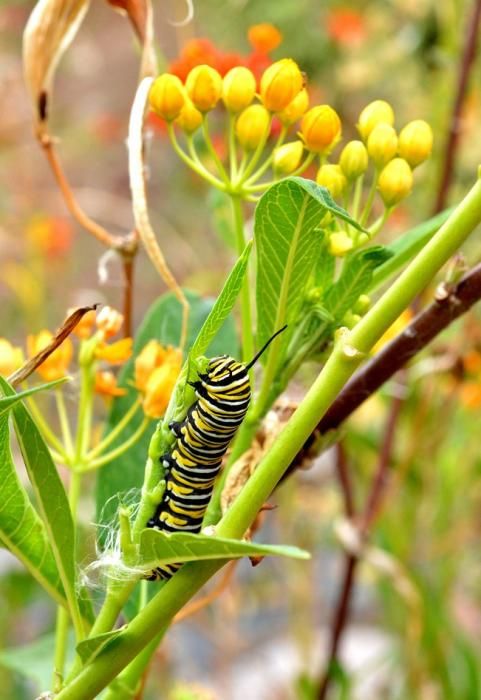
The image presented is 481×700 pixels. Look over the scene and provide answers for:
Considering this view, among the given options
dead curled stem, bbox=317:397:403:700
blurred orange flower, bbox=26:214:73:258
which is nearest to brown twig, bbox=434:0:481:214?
dead curled stem, bbox=317:397:403:700

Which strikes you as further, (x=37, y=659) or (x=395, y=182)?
(x=37, y=659)

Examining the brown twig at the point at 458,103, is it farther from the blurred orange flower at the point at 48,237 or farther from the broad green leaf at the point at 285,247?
the blurred orange flower at the point at 48,237

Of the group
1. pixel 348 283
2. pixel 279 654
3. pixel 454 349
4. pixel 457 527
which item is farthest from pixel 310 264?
pixel 279 654

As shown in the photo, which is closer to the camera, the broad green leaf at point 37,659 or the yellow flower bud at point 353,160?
the yellow flower bud at point 353,160

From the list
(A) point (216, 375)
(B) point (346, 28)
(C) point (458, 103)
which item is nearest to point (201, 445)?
(A) point (216, 375)

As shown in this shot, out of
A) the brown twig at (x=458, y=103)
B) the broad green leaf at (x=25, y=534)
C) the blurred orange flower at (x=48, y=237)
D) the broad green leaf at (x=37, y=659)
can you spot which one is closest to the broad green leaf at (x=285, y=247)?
A: the broad green leaf at (x=25, y=534)

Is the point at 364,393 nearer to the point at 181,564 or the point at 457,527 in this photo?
the point at 181,564

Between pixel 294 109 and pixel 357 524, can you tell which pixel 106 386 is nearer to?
pixel 294 109
